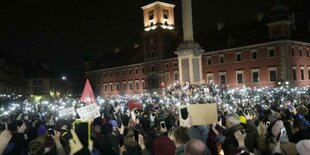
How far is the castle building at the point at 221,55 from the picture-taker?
48.2 meters

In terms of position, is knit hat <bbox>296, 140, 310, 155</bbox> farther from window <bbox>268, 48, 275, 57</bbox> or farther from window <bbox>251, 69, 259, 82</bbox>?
window <bbox>251, 69, 259, 82</bbox>

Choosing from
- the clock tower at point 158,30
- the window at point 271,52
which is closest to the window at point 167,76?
the clock tower at point 158,30

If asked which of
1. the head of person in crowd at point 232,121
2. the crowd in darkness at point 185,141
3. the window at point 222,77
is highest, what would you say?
the window at point 222,77

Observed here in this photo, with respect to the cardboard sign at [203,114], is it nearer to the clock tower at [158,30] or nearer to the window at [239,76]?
the window at [239,76]

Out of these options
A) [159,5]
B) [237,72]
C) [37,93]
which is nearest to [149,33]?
[159,5]

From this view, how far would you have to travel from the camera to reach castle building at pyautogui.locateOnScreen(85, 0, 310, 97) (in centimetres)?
4822

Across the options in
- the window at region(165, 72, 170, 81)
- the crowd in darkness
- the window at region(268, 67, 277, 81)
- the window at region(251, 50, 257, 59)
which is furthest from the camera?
the window at region(165, 72, 170, 81)

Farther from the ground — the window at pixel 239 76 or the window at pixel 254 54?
the window at pixel 254 54

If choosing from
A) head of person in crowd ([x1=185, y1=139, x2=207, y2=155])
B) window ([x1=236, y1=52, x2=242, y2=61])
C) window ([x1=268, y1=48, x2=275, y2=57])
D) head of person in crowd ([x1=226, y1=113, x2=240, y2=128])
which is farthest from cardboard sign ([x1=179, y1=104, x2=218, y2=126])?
window ([x1=236, y1=52, x2=242, y2=61])

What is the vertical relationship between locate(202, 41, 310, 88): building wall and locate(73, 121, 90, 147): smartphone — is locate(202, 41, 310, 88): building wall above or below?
above

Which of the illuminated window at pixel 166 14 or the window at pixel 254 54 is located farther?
the illuminated window at pixel 166 14

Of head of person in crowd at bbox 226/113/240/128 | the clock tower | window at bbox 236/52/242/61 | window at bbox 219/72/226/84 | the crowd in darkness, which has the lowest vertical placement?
the crowd in darkness

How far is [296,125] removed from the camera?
25.9 feet

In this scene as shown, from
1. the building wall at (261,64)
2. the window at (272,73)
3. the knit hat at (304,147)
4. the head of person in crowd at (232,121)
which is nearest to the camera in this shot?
the knit hat at (304,147)
